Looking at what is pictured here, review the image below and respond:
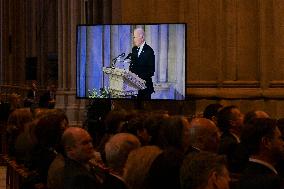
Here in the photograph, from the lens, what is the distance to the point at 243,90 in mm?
11633

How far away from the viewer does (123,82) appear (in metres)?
12.8

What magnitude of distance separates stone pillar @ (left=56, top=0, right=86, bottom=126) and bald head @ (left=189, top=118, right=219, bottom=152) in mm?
12689

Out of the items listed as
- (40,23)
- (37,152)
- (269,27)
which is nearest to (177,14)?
(269,27)

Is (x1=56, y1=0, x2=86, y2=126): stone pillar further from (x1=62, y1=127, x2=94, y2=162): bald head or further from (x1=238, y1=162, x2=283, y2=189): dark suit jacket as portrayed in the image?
(x1=238, y1=162, x2=283, y2=189): dark suit jacket

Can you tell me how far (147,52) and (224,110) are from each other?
Answer: 5.64 m

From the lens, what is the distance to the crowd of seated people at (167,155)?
346 cm

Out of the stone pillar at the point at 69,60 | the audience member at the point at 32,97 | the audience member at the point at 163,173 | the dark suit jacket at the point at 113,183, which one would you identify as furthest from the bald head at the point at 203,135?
the audience member at the point at 32,97

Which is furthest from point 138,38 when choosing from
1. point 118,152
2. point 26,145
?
point 118,152

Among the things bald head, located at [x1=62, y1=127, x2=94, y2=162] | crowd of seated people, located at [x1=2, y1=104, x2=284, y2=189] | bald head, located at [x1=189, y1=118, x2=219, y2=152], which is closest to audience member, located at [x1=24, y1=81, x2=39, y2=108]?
crowd of seated people, located at [x1=2, y1=104, x2=284, y2=189]

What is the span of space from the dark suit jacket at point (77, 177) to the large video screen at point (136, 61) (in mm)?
7305

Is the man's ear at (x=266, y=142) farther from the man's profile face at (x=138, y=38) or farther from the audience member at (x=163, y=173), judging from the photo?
the man's profile face at (x=138, y=38)

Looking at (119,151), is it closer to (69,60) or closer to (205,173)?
(205,173)

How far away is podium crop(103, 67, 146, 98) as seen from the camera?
12.7m

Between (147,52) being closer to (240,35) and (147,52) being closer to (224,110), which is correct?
(240,35)
